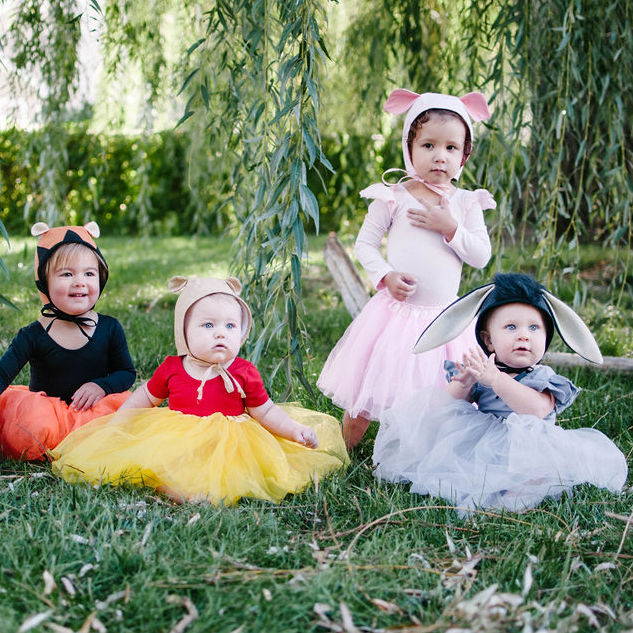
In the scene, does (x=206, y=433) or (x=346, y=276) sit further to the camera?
(x=346, y=276)

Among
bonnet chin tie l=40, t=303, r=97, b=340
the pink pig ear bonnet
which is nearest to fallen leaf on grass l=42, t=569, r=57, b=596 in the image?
bonnet chin tie l=40, t=303, r=97, b=340

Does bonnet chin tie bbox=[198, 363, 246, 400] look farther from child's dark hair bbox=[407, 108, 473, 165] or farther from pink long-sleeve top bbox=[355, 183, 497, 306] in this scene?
child's dark hair bbox=[407, 108, 473, 165]

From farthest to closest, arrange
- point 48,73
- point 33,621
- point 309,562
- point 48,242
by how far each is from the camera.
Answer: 1. point 48,73
2. point 48,242
3. point 309,562
4. point 33,621

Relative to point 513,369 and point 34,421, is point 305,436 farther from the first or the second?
point 34,421

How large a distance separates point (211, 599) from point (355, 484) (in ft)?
3.26

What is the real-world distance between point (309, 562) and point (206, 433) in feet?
2.20

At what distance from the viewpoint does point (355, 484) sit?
2.75 m

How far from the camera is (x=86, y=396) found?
302 cm

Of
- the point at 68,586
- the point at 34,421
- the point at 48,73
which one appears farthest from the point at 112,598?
the point at 48,73

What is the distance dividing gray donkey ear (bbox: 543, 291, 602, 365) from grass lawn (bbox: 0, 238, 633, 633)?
0.44 metres

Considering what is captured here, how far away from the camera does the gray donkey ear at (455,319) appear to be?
104 inches

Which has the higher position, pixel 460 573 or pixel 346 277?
pixel 346 277

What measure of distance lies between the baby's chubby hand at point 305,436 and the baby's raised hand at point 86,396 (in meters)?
0.78

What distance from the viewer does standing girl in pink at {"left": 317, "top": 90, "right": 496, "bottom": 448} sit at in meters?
2.91
